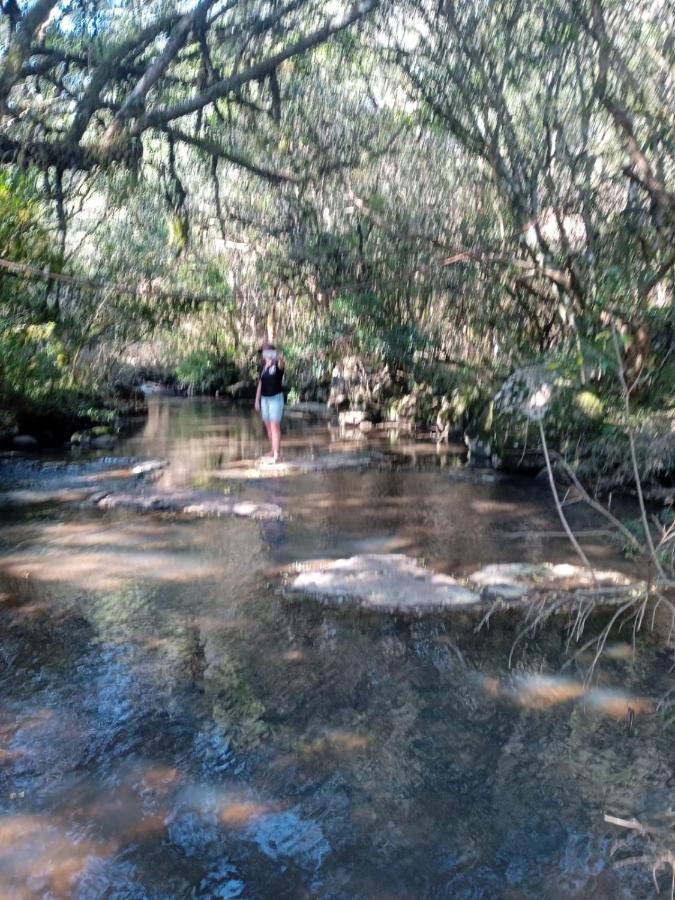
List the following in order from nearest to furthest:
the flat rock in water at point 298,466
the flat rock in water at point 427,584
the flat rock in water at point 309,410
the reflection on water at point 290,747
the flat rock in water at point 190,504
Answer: the reflection on water at point 290,747, the flat rock in water at point 427,584, the flat rock in water at point 190,504, the flat rock in water at point 298,466, the flat rock in water at point 309,410

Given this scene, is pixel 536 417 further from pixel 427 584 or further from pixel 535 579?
pixel 427 584

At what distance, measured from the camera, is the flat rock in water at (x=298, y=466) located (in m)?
12.9

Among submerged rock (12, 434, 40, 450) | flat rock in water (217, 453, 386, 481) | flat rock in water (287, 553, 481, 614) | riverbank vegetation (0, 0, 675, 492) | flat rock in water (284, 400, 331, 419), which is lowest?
flat rock in water (287, 553, 481, 614)

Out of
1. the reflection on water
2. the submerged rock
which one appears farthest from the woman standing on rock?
the reflection on water

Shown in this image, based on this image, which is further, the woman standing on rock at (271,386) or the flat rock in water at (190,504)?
the woman standing on rock at (271,386)

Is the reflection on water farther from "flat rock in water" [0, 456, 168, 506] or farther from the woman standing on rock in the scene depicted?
the woman standing on rock

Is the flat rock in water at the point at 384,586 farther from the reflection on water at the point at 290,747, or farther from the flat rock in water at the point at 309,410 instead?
the flat rock in water at the point at 309,410

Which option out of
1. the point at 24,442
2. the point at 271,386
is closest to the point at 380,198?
the point at 271,386

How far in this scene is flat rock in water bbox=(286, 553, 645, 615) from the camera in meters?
6.55

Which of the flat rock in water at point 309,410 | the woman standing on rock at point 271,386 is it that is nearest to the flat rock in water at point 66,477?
the woman standing on rock at point 271,386

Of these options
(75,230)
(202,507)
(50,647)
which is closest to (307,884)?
(50,647)

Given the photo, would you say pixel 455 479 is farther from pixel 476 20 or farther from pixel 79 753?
pixel 79 753

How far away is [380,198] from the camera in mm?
14227

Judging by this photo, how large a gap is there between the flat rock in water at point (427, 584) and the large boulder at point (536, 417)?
3.88m
